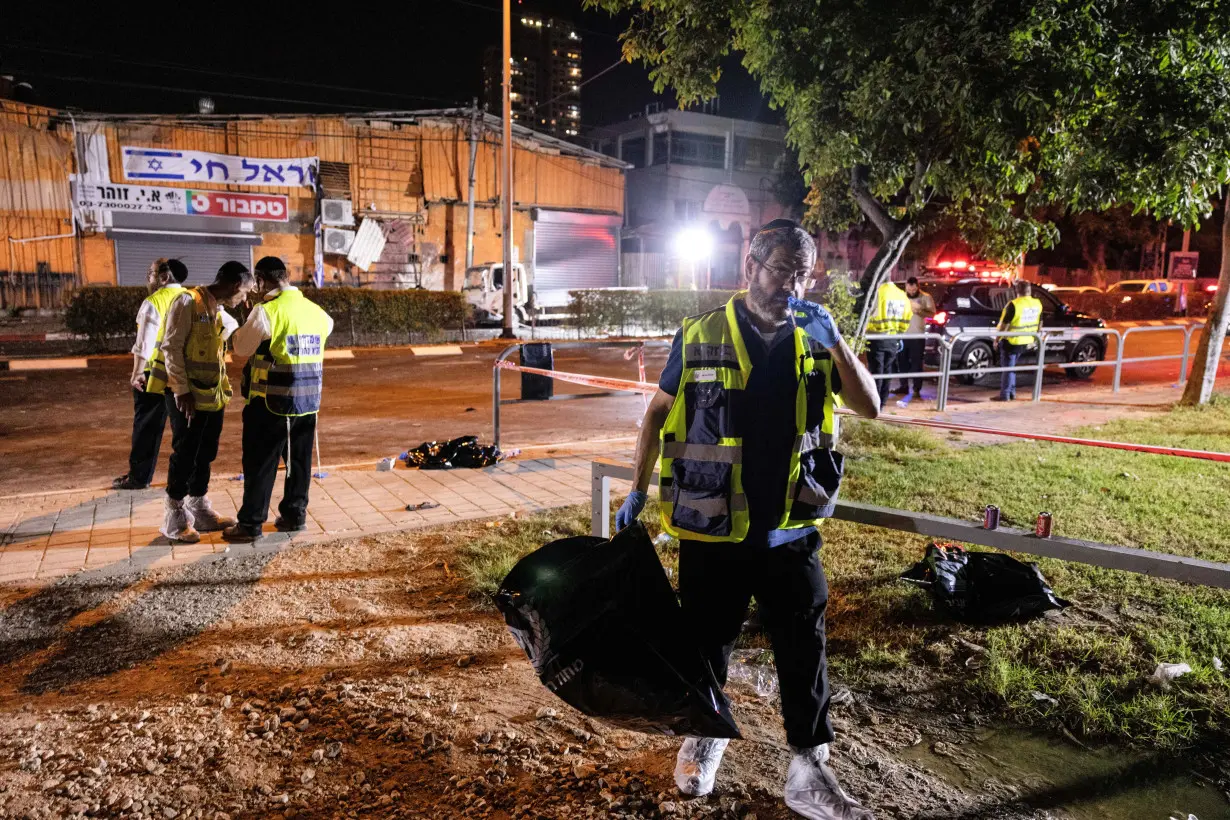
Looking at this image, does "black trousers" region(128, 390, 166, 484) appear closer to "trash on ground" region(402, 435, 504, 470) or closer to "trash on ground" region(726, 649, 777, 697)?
"trash on ground" region(402, 435, 504, 470)

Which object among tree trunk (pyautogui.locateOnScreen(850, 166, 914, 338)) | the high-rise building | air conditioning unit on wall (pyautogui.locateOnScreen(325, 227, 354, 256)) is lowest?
tree trunk (pyautogui.locateOnScreen(850, 166, 914, 338))

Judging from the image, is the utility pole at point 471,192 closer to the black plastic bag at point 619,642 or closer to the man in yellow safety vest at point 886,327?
the man in yellow safety vest at point 886,327

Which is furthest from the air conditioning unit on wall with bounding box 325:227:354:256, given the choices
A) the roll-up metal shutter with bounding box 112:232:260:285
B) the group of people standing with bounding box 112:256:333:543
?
the group of people standing with bounding box 112:256:333:543

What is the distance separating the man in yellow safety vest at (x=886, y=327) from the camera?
11.2 metres

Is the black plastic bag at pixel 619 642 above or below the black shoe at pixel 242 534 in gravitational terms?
above

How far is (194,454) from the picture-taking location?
18.5ft

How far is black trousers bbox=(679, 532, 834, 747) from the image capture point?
2.69 metres

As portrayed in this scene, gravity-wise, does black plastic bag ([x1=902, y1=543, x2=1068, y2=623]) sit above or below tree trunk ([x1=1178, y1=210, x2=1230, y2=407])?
below

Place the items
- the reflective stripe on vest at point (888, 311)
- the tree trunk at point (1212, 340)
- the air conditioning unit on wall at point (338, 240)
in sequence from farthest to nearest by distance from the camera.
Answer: the air conditioning unit on wall at point (338, 240) → the reflective stripe on vest at point (888, 311) → the tree trunk at point (1212, 340)

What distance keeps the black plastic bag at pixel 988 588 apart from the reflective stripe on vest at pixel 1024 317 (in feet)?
29.7

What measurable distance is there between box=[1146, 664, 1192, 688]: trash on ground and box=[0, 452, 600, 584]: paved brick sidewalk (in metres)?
3.92

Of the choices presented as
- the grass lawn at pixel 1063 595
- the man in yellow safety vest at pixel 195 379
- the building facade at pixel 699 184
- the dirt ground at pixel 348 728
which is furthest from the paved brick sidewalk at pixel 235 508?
the building facade at pixel 699 184

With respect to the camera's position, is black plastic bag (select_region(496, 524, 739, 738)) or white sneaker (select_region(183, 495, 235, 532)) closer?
black plastic bag (select_region(496, 524, 739, 738))

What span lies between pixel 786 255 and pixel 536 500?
4284 millimetres
